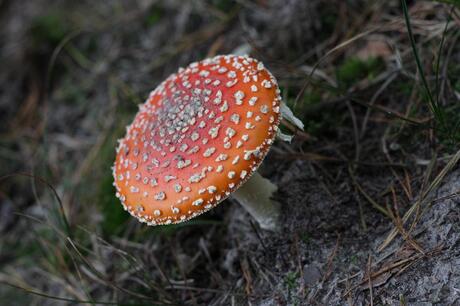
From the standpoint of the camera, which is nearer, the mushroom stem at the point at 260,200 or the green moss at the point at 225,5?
the mushroom stem at the point at 260,200

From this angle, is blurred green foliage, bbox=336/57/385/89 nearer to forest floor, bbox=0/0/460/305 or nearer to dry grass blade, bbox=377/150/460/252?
forest floor, bbox=0/0/460/305

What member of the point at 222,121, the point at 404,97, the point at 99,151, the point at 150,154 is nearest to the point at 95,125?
the point at 99,151

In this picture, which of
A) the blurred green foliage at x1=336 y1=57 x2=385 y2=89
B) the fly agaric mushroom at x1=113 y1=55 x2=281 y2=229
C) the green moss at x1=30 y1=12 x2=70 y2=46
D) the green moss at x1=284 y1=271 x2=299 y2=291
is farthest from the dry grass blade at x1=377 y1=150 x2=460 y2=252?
the green moss at x1=30 y1=12 x2=70 y2=46

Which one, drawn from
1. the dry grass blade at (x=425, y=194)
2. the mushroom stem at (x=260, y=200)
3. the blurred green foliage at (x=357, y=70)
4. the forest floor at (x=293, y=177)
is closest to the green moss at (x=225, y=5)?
the forest floor at (x=293, y=177)

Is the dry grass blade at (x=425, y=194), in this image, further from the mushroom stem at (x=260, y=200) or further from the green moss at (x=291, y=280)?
the mushroom stem at (x=260, y=200)

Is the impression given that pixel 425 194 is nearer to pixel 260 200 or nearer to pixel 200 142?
pixel 260 200

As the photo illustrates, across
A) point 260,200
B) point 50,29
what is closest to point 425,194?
→ point 260,200

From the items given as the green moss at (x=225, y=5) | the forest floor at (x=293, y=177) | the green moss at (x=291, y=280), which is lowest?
the green moss at (x=291, y=280)
